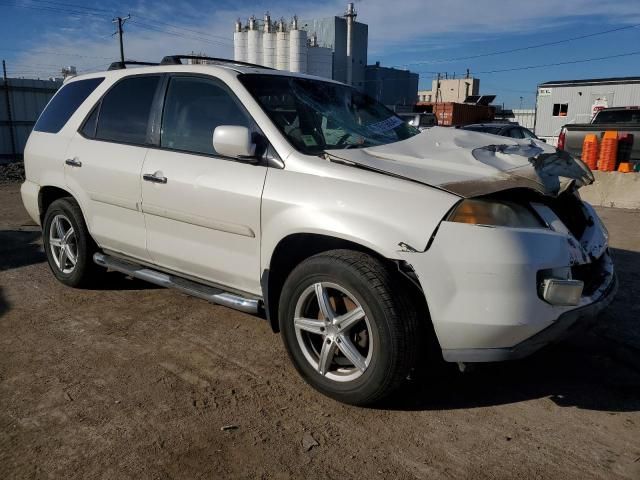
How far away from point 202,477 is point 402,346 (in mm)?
1080

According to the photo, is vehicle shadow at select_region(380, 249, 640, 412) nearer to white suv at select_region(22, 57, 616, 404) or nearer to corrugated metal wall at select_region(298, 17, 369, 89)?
white suv at select_region(22, 57, 616, 404)

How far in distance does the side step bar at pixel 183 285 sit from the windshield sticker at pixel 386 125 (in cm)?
149

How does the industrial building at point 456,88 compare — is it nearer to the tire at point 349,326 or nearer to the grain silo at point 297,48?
the grain silo at point 297,48

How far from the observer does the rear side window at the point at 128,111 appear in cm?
401

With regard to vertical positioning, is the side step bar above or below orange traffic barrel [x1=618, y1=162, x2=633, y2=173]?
below

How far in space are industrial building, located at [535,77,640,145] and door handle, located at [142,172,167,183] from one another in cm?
2473

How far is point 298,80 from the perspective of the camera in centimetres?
392

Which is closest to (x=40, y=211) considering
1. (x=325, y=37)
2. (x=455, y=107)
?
(x=455, y=107)

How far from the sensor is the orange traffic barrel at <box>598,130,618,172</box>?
10445mm

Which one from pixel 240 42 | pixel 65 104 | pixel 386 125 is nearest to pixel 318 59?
pixel 240 42

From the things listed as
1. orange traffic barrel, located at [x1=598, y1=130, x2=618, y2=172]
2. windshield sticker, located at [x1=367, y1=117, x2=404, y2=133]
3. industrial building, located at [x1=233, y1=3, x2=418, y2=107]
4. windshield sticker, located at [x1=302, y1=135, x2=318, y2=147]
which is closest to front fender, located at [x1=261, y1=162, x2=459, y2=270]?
windshield sticker, located at [x1=302, y1=135, x2=318, y2=147]

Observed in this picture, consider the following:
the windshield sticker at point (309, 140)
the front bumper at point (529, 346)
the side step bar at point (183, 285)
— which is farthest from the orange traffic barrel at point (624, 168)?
the side step bar at point (183, 285)

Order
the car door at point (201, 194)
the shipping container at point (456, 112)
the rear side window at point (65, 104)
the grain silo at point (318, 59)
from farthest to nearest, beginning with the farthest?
the grain silo at point (318, 59), the shipping container at point (456, 112), the rear side window at point (65, 104), the car door at point (201, 194)

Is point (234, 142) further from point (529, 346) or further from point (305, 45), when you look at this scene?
point (305, 45)
